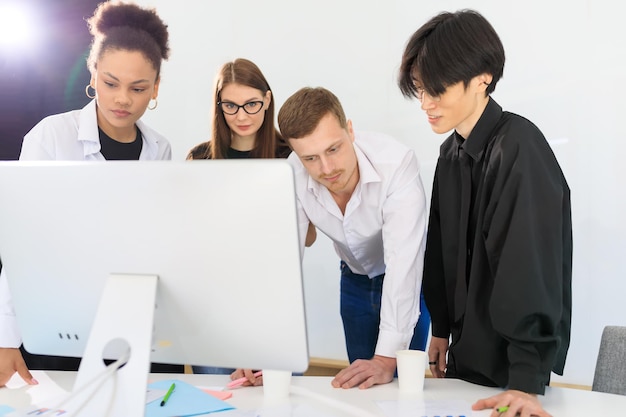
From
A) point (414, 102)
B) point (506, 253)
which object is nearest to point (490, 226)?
point (506, 253)

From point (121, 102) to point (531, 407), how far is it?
1.36m

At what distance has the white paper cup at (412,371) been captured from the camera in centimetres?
146

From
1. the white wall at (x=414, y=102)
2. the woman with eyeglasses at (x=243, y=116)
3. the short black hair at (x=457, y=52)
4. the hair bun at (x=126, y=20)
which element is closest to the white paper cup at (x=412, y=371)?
the short black hair at (x=457, y=52)

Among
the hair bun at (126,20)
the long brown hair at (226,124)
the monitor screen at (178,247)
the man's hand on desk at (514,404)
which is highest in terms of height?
the hair bun at (126,20)

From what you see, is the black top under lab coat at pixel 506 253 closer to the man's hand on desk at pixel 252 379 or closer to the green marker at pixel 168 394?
the man's hand on desk at pixel 252 379

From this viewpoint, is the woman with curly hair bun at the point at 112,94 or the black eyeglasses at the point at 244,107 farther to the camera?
the black eyeglasses at the point at 244,107

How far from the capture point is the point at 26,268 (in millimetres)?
1146

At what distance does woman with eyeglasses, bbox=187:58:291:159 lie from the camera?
7.55ft

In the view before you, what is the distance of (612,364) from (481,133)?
635 mm

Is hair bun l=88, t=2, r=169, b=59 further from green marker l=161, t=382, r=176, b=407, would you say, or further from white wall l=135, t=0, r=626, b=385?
white wall l=135, t=0, r=626, b=385

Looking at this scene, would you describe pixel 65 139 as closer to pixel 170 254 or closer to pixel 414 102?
pixel 170 254

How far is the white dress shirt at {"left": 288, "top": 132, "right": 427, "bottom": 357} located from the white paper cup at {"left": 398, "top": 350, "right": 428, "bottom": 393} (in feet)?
0.74

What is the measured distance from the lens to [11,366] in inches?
60.4

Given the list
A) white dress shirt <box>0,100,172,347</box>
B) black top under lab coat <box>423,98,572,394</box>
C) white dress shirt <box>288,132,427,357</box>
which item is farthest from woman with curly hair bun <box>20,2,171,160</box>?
black top under lab coat <box>423,98,572,394</box>
